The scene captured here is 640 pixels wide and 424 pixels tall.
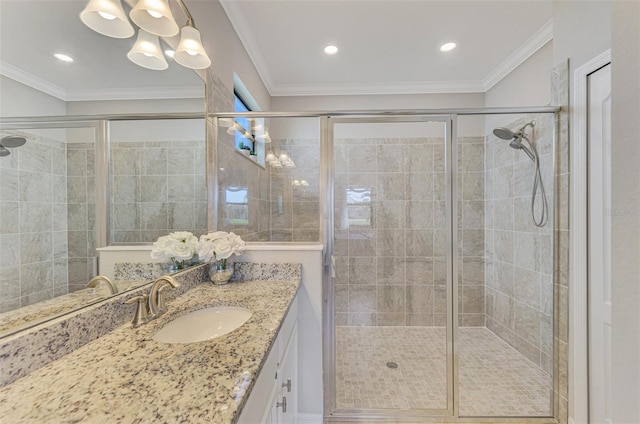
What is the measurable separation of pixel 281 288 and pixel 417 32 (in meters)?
2.34

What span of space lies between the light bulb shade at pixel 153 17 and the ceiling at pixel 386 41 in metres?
0.98

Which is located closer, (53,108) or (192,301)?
(53,108)

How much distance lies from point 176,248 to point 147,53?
2.82 feet

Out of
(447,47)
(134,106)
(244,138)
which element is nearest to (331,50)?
(447,47)

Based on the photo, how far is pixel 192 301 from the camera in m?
1.19

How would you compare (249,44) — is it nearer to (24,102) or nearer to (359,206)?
(359,206)

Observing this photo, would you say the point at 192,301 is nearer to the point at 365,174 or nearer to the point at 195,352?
the point at 195,352

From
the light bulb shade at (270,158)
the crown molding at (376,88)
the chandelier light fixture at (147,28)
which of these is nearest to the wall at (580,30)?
the crown molding at (376,88)

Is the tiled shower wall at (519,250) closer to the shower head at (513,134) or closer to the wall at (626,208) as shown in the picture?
the shower head at (513,134)

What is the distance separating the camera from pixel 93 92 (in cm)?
87

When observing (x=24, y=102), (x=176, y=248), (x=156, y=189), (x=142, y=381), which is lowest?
(x=142, y=381)

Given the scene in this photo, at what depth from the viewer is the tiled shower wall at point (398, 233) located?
7.02 ft

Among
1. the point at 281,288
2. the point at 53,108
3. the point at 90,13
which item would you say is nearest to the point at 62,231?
the point at 53,108

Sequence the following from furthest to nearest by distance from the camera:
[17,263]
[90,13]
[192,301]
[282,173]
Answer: [282,173] → [192,301] → [90,13] → [17,263]
